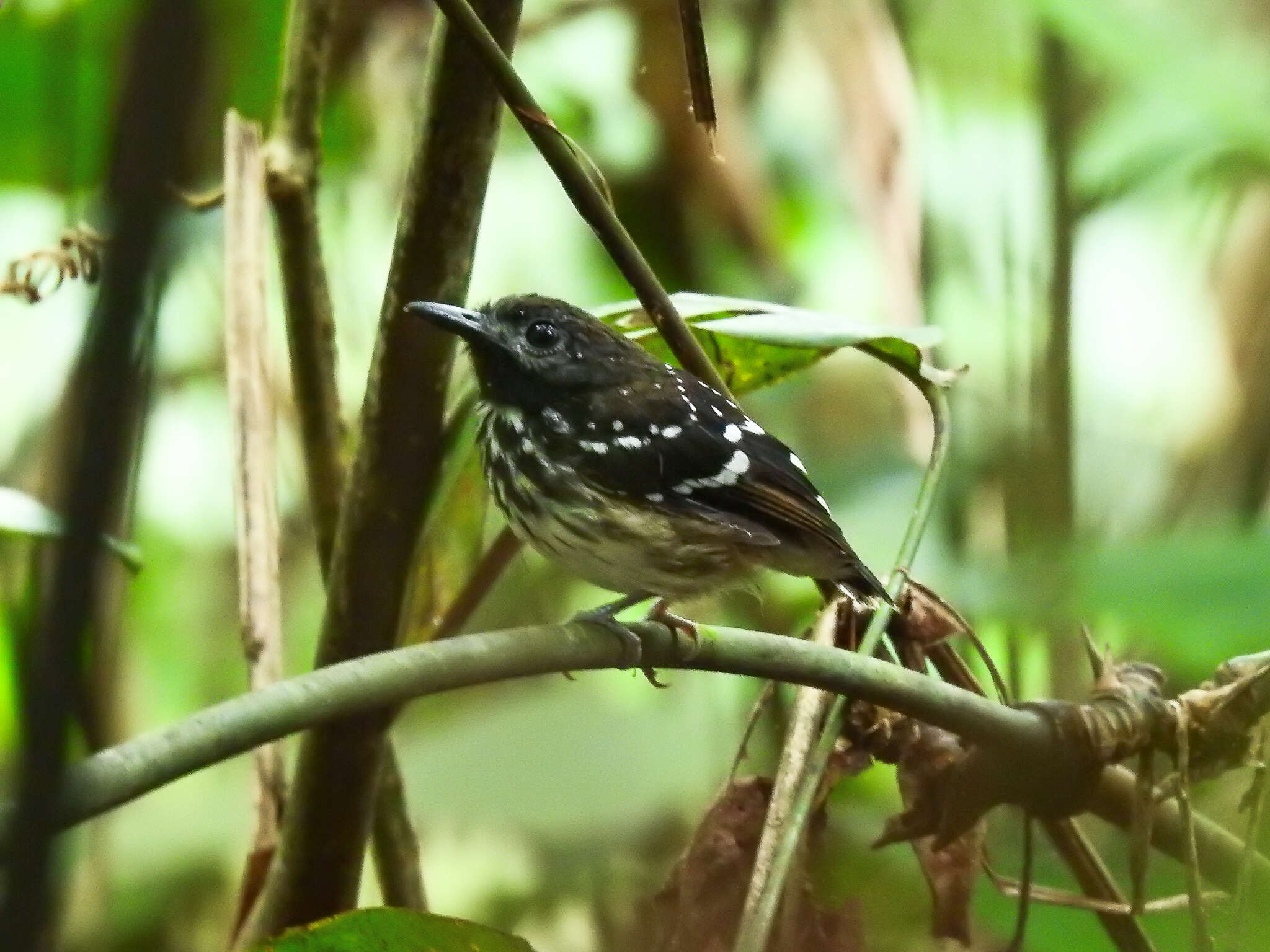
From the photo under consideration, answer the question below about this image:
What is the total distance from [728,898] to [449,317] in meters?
0.75

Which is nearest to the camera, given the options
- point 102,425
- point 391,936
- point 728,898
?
point 102,425

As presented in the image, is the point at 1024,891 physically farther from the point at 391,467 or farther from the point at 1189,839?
the point at 391,467

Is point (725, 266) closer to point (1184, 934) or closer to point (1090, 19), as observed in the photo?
point (1090, 19)

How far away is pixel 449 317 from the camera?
1.64m

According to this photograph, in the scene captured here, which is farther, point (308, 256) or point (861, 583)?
point (308, 256)

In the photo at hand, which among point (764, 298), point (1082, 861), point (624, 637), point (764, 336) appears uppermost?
point (764, 298)

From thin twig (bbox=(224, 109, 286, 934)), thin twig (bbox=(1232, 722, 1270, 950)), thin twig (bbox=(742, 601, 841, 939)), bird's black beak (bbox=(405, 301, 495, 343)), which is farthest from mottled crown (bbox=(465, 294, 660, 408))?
thin twig (bbox=(1232, 722, 1270, 950))

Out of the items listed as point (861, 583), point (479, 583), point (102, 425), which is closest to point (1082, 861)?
point (861, 583)

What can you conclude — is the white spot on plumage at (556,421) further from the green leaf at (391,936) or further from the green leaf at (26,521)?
the green leaf at (391,936)

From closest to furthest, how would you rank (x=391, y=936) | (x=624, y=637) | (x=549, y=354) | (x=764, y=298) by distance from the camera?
(x=391, y=936)
(x=624, y=637)
(x=549, y=354)
(x=764, y=298)

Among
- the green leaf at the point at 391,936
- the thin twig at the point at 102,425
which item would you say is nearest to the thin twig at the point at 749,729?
the green leaf at the point at 391,936

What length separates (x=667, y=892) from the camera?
1770 mm

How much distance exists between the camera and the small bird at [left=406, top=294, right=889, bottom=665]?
1883 mm

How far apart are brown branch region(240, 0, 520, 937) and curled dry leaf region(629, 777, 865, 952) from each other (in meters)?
0.38
